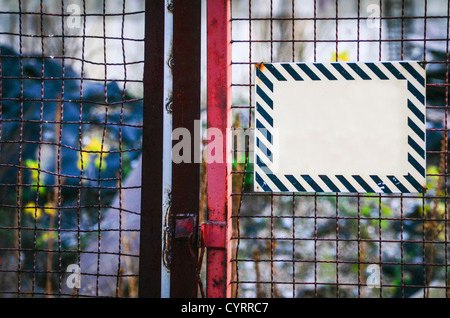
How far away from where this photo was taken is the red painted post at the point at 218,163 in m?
1.72

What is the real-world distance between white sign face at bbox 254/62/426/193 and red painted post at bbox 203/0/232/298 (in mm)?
147

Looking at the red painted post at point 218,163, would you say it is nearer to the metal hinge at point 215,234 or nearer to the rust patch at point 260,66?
the metal hinge at point 215,234

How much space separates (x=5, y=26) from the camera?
11.5 ft

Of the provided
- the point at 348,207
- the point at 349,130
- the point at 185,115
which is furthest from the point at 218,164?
the point at 348,207

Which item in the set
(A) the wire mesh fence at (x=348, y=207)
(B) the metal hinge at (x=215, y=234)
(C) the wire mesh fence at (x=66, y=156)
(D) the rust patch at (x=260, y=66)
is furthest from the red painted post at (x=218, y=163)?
(C) the wire mesh fence at (x=66, y=156)

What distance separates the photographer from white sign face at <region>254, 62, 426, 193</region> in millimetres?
1712

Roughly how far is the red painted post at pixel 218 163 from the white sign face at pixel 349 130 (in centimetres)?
15

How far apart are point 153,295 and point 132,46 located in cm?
227

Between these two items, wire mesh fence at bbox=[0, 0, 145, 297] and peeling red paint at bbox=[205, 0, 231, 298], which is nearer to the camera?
peeling red paint at bbox=[205, 0, 231, 298]

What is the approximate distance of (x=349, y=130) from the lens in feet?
5.64

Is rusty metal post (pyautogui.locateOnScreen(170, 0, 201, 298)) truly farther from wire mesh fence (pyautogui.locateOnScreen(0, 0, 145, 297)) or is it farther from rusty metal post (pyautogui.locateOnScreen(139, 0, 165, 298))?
wire mesh fence (pyautogui.locateOnScreen(0, 0, 145, 297))

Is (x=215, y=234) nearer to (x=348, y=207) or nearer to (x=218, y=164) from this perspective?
(x=218, y=164)

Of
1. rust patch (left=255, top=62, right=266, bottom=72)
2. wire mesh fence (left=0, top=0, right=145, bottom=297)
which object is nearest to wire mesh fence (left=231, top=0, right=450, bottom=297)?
wire mesh fence (left=0, top=0, right=145, bottom=297)
